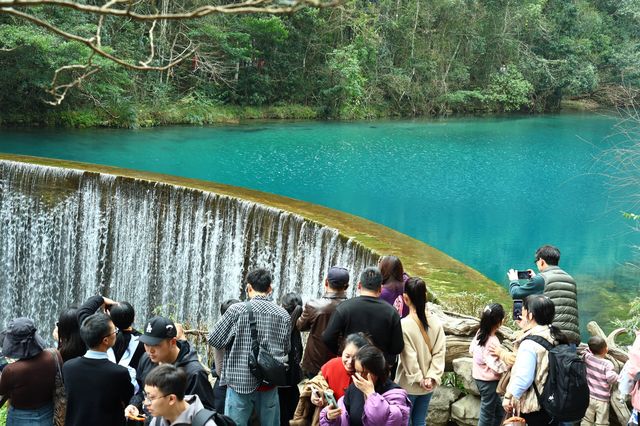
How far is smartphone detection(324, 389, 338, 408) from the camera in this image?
289 cm

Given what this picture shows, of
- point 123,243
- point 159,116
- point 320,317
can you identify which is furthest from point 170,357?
point 159,116

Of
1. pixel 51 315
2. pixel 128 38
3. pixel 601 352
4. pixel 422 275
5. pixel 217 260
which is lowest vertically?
pixel 51 315

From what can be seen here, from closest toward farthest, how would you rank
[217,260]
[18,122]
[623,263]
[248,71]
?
[217,260]
[623,263]
[18,122]
[248,71]

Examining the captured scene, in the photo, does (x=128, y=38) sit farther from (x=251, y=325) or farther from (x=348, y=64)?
(x=251, y=325)

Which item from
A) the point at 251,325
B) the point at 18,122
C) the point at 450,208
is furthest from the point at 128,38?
the point at 251,325

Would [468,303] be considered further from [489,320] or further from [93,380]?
[93,380]

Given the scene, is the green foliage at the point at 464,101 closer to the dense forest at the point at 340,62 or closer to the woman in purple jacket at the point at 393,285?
the dense forest at the point at 340,62

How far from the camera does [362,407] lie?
9.21 feet

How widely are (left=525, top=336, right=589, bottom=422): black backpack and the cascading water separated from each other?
5.72m

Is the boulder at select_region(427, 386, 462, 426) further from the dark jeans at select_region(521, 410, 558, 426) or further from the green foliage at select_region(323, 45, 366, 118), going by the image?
the green foliage at select_region(323, 45, 366, 118)

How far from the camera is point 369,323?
332 cm

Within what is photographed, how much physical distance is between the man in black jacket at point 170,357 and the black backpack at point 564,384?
1.44 metres

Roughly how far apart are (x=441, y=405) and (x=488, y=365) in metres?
0.58

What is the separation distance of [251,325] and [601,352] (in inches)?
67.7
